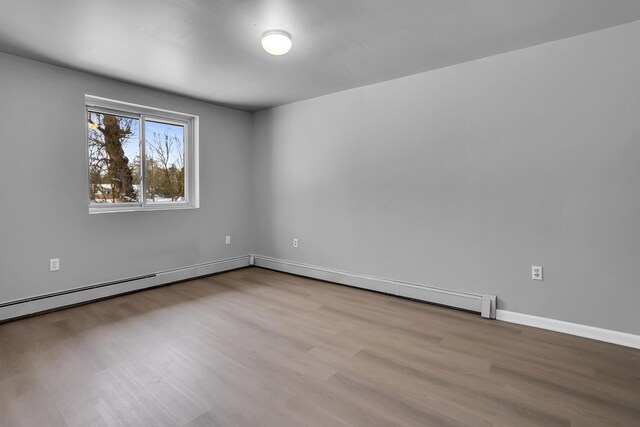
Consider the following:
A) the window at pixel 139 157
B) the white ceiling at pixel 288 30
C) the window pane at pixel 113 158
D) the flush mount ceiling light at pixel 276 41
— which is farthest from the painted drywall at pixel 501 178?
the window pane at pixel 113 158

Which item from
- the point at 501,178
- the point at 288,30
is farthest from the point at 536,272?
the point at 288,30

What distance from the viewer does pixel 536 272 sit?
2.70 meters

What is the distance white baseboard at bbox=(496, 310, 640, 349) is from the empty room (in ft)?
0.05

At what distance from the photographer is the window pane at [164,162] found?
396 centimetres

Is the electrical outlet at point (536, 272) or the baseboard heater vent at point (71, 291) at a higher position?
the electrical outlet at point (536, 272)

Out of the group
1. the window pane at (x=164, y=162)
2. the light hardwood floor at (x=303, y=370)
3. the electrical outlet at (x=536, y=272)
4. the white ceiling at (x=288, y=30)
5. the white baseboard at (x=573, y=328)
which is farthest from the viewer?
the window pane at (x=164, y=162)

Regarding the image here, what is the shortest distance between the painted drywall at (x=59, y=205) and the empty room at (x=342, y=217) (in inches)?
0.7

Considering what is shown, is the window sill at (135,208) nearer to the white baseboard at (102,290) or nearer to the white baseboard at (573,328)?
the white baseboard at (102,290)

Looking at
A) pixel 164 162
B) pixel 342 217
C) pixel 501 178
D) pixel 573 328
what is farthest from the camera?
A: pixel 164 162

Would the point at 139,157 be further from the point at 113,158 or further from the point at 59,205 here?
the point at 59,205

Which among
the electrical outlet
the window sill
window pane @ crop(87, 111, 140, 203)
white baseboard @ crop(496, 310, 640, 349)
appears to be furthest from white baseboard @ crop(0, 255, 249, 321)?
the electrical outlet

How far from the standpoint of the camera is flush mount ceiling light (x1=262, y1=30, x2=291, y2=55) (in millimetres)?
2371

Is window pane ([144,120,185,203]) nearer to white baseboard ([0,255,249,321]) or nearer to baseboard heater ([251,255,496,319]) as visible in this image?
white baseboard ([0,255,249,321])

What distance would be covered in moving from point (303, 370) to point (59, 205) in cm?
287
